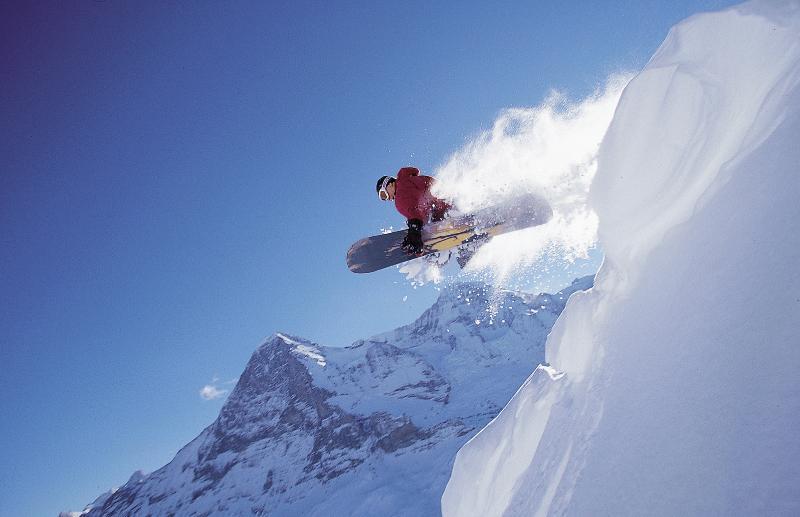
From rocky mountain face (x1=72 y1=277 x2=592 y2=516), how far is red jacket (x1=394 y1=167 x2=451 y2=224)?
107 meters

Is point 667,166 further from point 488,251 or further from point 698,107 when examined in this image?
point 488,251

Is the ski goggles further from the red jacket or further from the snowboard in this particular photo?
the snowboard

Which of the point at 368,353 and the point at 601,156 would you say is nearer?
the point at 601,156

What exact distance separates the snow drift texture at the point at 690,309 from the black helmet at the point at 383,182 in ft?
19.6

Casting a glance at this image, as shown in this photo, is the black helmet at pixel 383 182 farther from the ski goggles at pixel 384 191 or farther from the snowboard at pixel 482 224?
the snowboard at pixel 482 224

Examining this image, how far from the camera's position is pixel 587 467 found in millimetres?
2469

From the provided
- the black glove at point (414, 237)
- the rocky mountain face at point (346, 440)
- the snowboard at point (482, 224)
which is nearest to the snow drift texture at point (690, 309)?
Result: the black glove at point (414, 237)

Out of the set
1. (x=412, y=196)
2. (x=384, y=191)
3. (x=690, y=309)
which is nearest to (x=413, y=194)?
(x=412, y=196)

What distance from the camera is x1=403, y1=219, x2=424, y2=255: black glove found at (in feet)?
31.3

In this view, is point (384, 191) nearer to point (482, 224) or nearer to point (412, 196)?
point (412, 196)

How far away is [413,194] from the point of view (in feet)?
30.1

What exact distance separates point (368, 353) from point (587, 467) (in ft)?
649

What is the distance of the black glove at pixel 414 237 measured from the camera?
953 cm

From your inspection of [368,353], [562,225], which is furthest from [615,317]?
[368,353]
